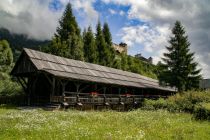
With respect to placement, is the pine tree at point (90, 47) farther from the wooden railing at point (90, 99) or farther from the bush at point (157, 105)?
the bush at point (157, 105)

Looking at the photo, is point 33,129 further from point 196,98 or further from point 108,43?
point 108,43

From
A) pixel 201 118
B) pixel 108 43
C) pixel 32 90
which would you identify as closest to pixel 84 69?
pixel 32 90

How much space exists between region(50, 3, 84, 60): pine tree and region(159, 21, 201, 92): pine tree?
17.2 metres

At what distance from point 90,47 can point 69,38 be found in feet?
25.1

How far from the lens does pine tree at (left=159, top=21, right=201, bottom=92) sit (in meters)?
47.2

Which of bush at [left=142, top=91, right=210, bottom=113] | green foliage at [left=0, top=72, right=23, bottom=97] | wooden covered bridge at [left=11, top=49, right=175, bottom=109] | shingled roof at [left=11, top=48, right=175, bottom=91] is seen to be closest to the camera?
bush at [left=142, top=91, right=210, bottom=113]

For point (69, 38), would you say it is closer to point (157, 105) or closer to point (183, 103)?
point (157, 105)

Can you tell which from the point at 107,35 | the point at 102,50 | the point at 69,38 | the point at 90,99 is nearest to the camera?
the point at 90,99

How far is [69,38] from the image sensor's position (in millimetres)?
55938

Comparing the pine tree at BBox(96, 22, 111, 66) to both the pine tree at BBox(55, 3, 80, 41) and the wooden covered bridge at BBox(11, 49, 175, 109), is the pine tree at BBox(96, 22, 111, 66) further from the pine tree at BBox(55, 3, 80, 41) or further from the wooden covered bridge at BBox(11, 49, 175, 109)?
the wooden covered bridge at BBox(11, 49, 175, 109)

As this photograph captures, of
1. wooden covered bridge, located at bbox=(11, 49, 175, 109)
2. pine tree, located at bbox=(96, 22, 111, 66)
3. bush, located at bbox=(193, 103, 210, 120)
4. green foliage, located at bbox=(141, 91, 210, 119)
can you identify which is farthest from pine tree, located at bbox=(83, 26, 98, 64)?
bush, located at bbox=(193, 103, 210, 120)

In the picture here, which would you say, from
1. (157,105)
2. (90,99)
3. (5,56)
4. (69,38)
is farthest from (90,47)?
(157,105)

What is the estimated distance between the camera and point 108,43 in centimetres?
7181

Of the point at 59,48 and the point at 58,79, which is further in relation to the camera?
the point at 59,48
